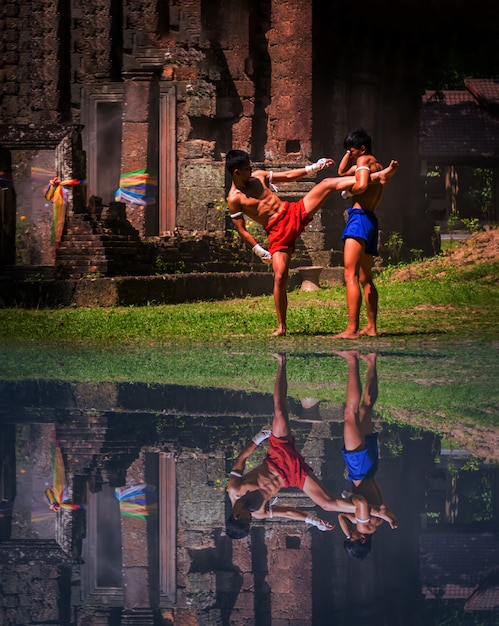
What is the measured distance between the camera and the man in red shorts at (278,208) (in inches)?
401

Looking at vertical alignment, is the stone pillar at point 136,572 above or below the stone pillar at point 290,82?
below

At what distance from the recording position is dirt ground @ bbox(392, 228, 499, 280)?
19203mm

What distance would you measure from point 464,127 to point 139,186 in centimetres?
2237

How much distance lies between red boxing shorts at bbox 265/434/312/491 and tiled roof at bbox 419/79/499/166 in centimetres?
3567

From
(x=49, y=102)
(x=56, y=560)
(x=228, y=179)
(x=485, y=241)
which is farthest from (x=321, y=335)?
(x=49, y=102)

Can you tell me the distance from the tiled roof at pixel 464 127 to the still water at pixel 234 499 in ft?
112

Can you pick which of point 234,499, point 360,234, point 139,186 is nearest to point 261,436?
point 234,499

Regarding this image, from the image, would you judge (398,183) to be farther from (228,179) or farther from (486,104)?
(486,104)

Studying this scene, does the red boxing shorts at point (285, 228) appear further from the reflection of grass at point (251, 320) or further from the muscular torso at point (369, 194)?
the reflection of grass at point (251, 320)

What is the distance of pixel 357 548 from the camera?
3246 mm

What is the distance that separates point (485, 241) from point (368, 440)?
16178 mm

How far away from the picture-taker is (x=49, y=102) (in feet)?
78.1

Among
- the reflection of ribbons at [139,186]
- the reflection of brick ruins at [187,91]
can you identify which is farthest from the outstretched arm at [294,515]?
the reflection of ribbons at [139,186]

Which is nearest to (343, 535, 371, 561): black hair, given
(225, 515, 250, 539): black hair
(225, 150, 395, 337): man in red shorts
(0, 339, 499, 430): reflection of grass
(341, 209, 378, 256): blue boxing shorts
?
(225, 515, 250, 539): black hair
